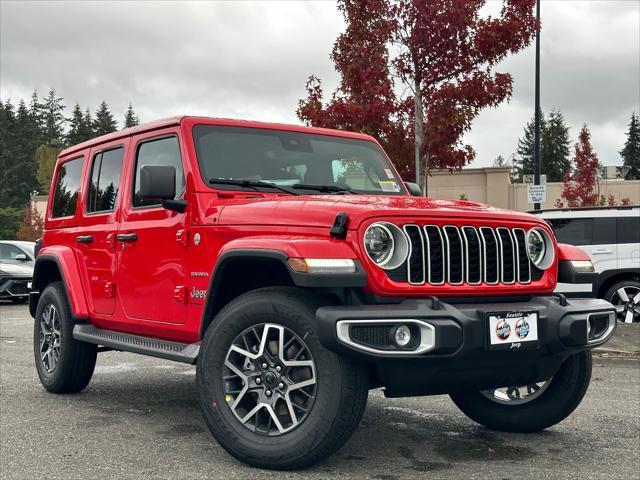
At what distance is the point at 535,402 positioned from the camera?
5297mm

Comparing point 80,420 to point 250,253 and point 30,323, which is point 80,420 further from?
point 30,323

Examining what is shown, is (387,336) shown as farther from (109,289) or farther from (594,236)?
(594,236)

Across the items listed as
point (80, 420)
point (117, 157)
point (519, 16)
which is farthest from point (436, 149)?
point (80, 420)

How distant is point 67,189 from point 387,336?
4084 millimetres

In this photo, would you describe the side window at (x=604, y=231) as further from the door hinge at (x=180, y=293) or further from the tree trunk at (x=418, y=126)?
the door hinge at (x=180, y=293)

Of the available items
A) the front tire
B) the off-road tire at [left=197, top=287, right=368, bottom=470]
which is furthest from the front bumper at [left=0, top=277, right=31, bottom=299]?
the off-road tire at [left=197, top=287, right=368, bottom=470]

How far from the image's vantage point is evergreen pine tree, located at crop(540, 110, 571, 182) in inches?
3605

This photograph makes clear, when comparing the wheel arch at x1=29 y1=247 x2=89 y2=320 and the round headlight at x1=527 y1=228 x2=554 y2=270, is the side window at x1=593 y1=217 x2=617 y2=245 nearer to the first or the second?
the round headlight at x1=527 y1=228 x2=554 y2=270

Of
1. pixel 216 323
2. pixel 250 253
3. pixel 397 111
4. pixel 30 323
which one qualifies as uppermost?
pixel 397 111

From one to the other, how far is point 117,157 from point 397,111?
9444mm

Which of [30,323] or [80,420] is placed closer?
[80,420]

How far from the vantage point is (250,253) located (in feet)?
14.4

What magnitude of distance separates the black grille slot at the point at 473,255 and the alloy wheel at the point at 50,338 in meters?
3.67

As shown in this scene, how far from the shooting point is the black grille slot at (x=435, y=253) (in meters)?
4.30
